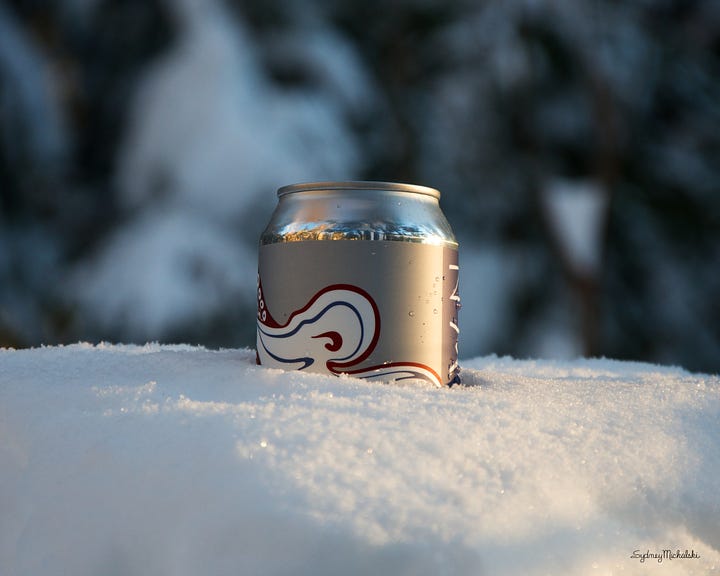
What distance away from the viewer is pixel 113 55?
4.07m

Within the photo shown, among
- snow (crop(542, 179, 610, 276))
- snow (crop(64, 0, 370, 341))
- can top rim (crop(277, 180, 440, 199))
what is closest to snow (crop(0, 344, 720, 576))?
can top rim (crop(277, 180, 440, 199))

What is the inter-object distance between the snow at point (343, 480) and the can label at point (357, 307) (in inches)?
2.1

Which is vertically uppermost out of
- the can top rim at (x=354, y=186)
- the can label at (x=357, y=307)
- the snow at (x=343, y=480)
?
the can top rim at (x=354, y=186)

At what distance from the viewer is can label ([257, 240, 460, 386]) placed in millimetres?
787

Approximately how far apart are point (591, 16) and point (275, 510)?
409 centimetres

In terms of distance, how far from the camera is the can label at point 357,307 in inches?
31.0

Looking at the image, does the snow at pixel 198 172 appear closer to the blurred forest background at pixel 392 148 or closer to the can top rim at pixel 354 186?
the blurred forest background at pixel 392 148

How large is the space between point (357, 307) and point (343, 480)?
0.91 feet

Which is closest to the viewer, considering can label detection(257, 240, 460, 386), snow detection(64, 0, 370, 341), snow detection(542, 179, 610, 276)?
can label detection(257, 240, 460, 386)

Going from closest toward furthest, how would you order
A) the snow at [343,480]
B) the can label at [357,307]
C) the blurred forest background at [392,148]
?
the snow at [343,480] → the can label at [357,307] → the blurred forest background at [392,148]

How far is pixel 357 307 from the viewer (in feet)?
2.57

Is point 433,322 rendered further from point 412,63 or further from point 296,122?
point 412,63

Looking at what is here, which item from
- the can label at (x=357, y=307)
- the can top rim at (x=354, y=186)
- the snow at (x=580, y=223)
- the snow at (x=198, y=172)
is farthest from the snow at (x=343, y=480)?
the snow at (x=580, y=223)

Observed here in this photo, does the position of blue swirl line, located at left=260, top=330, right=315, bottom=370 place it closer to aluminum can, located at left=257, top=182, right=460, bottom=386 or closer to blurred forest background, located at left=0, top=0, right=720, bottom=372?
aluminum can, located at left=257, top=182, right=460, bottom=386
